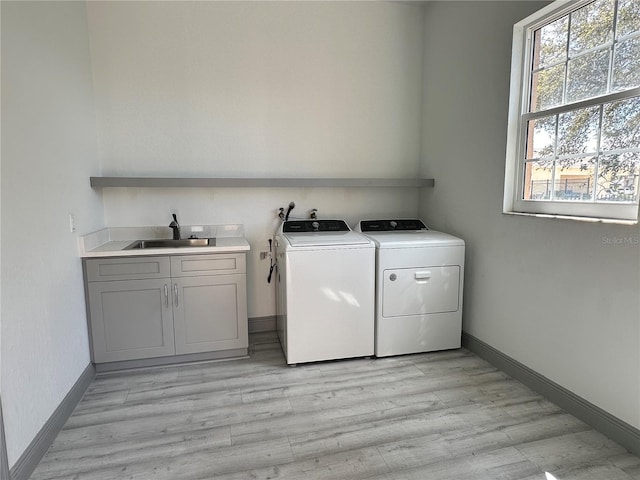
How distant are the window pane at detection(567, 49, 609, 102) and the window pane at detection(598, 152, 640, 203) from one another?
1.24 ft

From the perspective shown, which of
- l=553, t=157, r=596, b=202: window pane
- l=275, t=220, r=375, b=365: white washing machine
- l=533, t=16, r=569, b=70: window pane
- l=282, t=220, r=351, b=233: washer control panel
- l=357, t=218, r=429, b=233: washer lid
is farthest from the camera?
l=357, t=218, r=429, b=233: washer lid

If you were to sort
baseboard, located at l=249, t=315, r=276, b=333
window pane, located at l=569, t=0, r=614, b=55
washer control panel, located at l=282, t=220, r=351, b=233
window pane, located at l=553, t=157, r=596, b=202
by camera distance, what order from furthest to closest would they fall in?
baseboard, located at l=249, t=315, r=276, b=333 < washer control panel, located at l=282, t=220, r=351, b=233 < window pane, located at l=553, t=157, r=596, b=202 < window pane, located at l=569, t=0, r=614, b=55

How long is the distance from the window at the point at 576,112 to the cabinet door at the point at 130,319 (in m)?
2.56

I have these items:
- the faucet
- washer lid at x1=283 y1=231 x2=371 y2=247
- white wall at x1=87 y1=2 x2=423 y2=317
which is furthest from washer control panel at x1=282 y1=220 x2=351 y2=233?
the faucet

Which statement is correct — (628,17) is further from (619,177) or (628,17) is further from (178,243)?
(178,243)

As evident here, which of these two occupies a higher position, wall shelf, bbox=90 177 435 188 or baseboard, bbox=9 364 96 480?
wall shelf, bbox=90 177 435 188

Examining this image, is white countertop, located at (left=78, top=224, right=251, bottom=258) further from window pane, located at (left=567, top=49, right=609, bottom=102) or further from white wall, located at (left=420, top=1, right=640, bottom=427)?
window pane, located at (left=567, top=49, right=609, bottom=102)

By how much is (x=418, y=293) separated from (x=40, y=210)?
8.03ft

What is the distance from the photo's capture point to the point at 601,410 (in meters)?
1.89

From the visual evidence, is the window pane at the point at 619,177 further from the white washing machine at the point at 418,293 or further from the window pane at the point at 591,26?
the white washing machine at the point at 418,293

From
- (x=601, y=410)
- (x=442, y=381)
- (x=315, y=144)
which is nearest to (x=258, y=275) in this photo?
(x=315, y=144)

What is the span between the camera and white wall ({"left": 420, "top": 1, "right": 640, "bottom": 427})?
1804mm

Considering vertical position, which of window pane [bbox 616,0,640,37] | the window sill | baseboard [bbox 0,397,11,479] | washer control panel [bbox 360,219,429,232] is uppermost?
window pane [bbox 616,0,640,37]

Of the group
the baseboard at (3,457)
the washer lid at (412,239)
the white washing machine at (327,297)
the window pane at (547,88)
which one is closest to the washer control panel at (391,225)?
the washer lid at (412,239)
